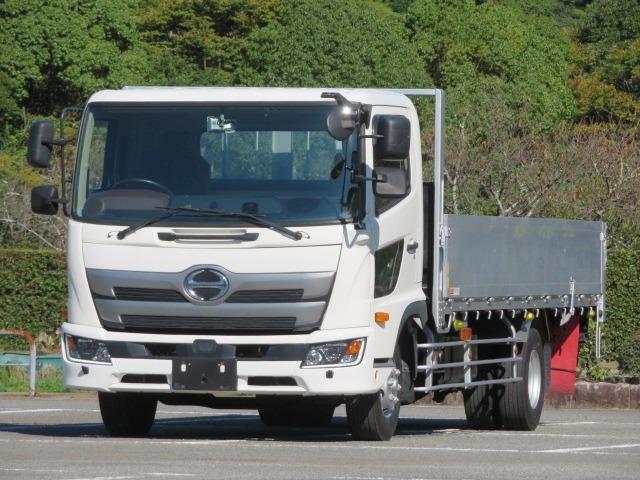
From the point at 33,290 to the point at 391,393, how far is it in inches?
895

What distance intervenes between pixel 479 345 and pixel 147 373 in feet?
14.3

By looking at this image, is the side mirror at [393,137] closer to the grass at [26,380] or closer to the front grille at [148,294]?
the front grille at [148,294]

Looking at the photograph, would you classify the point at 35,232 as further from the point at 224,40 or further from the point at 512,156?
the point at 224,40

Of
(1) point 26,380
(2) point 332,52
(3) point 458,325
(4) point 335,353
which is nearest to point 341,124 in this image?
(4) point 335,353

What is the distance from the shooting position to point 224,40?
8312 cm

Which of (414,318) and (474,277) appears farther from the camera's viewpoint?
(474,277)

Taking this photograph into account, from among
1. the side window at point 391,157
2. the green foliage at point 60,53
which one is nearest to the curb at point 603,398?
the side window at point 391,157

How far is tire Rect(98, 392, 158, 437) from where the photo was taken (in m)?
14.8

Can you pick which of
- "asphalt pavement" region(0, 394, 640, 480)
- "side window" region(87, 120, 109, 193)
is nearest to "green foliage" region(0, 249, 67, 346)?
"asphalt pavement" region(0, 394, 640, 480)

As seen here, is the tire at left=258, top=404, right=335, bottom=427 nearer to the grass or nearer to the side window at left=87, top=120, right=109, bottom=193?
the side window at left=87, top=120, right=109, bottom=193

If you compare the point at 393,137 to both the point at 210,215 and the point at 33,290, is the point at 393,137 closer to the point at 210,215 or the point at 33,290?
the point at 210,215

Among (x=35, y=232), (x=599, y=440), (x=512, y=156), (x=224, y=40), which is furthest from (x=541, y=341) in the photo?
(x=224, y=40)

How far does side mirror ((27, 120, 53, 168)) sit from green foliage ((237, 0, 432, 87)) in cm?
5540

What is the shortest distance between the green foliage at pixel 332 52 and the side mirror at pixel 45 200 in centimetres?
5507
